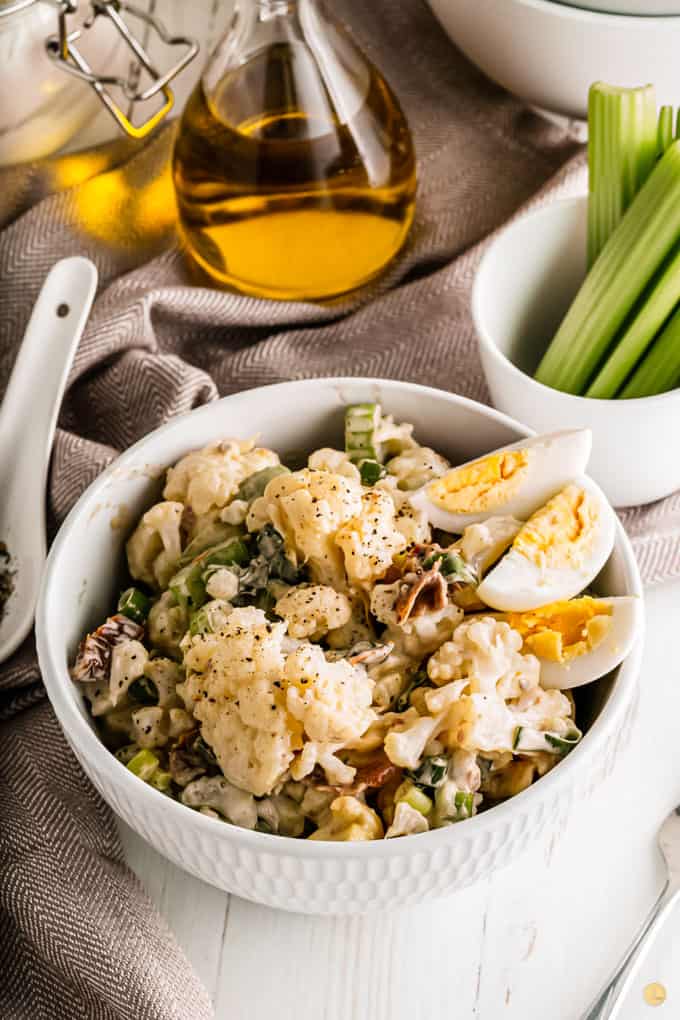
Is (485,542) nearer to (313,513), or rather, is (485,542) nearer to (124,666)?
(313,513)

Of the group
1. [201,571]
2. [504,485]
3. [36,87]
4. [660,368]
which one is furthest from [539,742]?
[36,87]

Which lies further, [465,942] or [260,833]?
[465,942]

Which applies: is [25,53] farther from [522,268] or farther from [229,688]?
[229,688]

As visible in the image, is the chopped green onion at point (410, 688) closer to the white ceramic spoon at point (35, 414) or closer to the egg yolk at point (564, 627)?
the egg yolk at point (564, 627)

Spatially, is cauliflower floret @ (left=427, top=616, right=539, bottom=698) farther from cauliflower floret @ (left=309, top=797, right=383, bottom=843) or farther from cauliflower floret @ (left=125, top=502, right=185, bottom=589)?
cauliflower floret @ (left=125, top=502, right=185, bottom=589)

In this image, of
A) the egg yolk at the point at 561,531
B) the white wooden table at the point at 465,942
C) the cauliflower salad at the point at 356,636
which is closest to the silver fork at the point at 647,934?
the white wooden table at the point at 465,942

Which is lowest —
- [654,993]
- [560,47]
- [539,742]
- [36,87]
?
[654,993]
